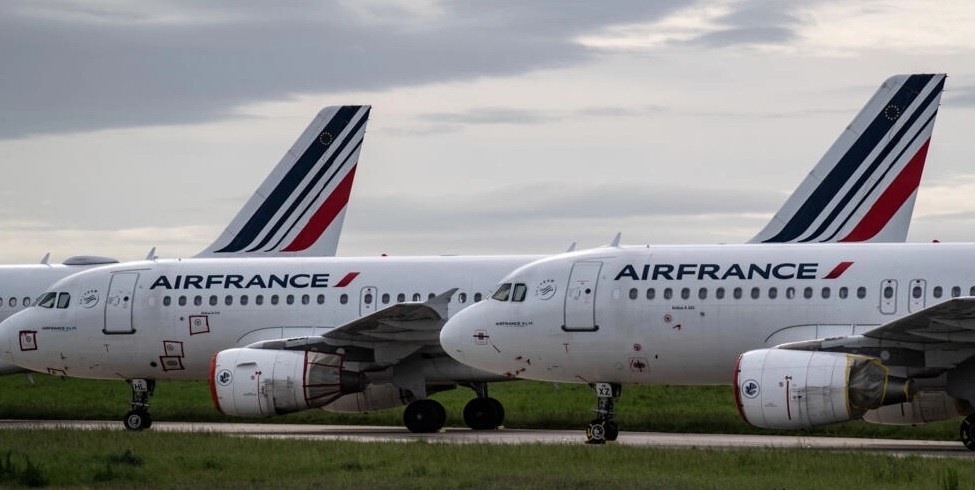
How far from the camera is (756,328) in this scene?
3145 cm

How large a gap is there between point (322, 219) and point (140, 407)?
12.3 m

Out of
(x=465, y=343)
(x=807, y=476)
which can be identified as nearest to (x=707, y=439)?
(x=465, y=343)

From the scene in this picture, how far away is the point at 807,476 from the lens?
23.1 metres

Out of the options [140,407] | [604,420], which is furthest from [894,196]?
[140,407]

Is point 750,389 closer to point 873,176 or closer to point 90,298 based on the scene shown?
point 873,176

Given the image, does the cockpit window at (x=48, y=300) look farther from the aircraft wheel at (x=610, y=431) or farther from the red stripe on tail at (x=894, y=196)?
the red stripe on tail at (x=894, y=196)

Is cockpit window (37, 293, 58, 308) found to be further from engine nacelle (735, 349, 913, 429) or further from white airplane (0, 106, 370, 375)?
engine nacelle (735, 349, 913, 429)

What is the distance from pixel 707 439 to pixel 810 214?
8582 millimetres

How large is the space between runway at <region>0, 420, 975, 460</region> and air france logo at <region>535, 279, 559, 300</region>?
2.73 metres

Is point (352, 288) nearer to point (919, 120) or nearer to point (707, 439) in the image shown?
point (707, 439)

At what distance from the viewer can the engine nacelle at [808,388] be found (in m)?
28.2

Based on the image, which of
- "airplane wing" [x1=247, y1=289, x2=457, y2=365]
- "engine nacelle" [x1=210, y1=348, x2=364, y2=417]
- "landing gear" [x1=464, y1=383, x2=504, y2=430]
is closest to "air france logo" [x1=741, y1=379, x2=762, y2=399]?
"airplane wing" [x1=247, y1=289, x2=457, y2=365]

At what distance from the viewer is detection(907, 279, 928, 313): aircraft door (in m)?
30.4

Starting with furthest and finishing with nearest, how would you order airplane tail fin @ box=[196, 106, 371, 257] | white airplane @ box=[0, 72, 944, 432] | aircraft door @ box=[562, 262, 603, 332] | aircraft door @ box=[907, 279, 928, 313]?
airplane tail fin @ box=[196, 106, 371, 257]
white airplane @ box=[0, 72, 944, 432]
aircraft door @ box=[562, 262, 603, 332]
aircraft door @ box=[907, 279, 928, 313]
